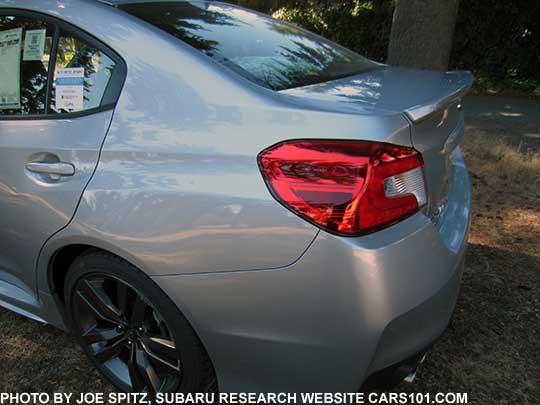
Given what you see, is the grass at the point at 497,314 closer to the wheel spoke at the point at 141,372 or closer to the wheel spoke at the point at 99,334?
the wheel spoke at the point at 141,372

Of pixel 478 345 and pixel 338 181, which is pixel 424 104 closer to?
pixel 338 181

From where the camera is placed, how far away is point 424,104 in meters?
1.53

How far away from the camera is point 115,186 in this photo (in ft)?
5.29

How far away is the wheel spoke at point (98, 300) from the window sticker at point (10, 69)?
0.81 meters

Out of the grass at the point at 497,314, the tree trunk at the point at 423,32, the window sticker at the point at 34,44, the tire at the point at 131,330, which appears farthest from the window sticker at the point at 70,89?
the tree trunk at the point at 423,32

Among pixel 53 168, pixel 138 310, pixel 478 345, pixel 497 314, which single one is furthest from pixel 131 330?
pixel 497 314

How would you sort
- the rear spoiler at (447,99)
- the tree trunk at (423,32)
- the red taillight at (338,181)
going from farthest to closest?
the tree trunk at (423,32), the rear spoiler at (447,99), the red taillight at (338,181)

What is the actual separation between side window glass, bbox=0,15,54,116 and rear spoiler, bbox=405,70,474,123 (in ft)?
4.62

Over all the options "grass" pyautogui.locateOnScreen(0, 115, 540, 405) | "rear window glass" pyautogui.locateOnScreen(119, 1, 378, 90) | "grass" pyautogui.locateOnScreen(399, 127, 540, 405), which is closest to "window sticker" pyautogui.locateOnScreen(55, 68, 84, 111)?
"rear window glass" pyautogui.locateOnScreen(119, 1, 378, 90)

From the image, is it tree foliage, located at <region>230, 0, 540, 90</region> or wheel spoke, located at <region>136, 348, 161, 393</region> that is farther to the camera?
tree foliage, located at <region>230, 0, 540, 90</region>

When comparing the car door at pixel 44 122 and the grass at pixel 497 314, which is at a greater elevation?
the car door at pixel 44 122

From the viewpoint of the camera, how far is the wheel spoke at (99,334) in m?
1.98

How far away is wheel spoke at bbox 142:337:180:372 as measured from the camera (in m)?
1.76

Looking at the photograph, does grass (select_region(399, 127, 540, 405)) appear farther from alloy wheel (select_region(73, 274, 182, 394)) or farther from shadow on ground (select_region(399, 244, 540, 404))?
alloy wheel (select_region(73, 274, 182, 394))
